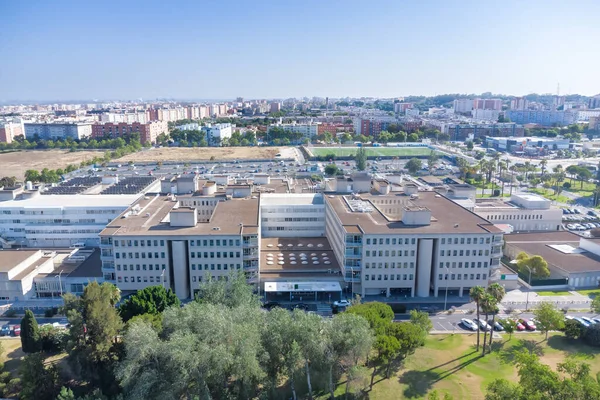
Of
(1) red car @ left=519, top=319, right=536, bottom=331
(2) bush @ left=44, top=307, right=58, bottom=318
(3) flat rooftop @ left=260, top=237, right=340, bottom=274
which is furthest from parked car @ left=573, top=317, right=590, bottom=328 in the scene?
(2) bush @ left=44, top=307, right=58, bottom=318

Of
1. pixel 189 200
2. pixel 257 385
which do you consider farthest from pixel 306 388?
pixel 189 200

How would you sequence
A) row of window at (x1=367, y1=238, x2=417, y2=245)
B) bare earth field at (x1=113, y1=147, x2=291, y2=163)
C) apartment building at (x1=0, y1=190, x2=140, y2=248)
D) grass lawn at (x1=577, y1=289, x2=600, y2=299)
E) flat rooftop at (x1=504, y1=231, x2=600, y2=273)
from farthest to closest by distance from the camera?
bare earth field at (x1=113, y1=147, x2=291, y2=163)
apartment building at (x1=0, y1=190, x2=140, y2=248)
flat rooftop at (x1=504, y1=231, x2=600, y2=273)
grass lawn at (x1=577, y1=289, x2=600, y2=299)
row of window at (x1=367, y1=238, x2=417, y2=245)

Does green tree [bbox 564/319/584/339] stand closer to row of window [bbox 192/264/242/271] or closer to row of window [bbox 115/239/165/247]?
row of window [bbox 192/264/242/271]

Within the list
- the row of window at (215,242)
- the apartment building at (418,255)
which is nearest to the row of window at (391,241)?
the apartment building at (418,255)

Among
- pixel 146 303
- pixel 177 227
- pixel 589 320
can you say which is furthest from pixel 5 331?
pixel 589 320

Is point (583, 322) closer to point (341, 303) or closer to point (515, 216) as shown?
point (341, 303)
